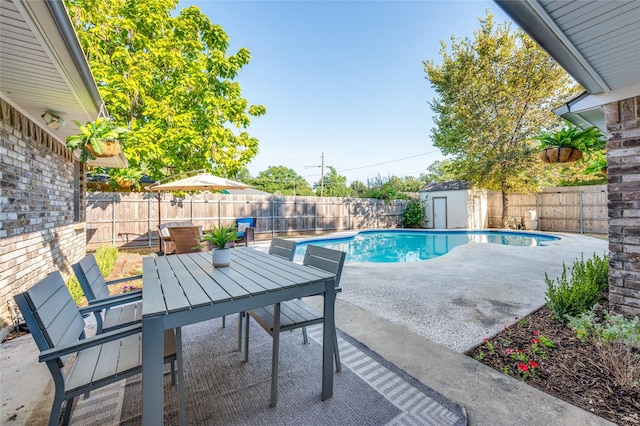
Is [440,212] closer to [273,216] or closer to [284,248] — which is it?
[273,216]

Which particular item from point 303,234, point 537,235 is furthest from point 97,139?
point 537,235

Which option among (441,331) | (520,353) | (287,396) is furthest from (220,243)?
(520,353)

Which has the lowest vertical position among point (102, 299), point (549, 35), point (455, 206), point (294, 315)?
point (294, 315)

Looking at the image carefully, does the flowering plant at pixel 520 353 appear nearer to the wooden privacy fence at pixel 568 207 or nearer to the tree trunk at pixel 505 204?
the tree trunk at pixel 505 204

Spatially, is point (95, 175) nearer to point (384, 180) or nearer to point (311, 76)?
point (311, 76)

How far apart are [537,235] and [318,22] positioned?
1178 cm

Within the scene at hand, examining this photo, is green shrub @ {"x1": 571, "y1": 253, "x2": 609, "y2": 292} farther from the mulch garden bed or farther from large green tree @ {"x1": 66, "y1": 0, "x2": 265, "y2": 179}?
large green tree @ {"x1": 66, "y1": 0, "x2": 265, "y2": 179}

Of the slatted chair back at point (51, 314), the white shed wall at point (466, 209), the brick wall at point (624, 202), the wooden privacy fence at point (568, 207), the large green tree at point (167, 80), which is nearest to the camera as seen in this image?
the slatted chair back at point (51, 314)

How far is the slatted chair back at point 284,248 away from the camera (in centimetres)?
289

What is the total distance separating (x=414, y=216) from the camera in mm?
15516

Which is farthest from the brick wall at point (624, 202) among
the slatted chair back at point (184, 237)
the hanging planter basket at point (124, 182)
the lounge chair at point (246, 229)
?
the hanging planter basket at point (124, 182)

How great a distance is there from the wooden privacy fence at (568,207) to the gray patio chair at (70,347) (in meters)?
15.6

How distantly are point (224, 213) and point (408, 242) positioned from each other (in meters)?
7.36

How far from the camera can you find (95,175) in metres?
8.36
